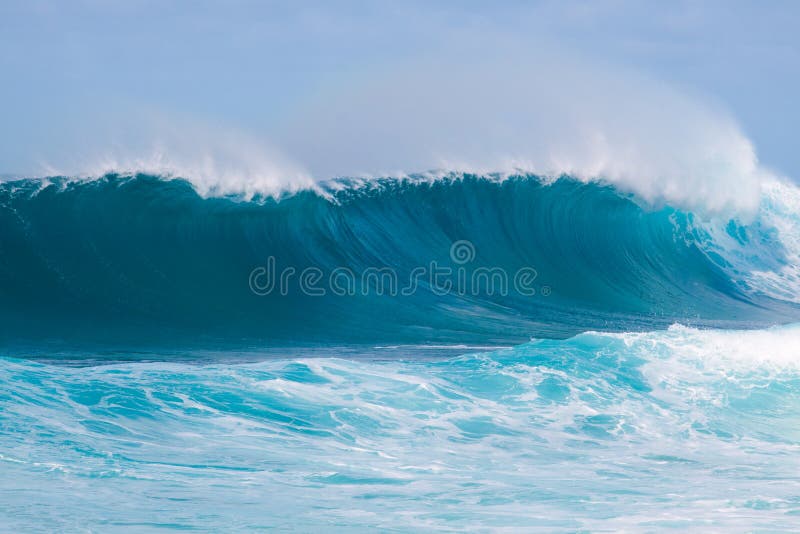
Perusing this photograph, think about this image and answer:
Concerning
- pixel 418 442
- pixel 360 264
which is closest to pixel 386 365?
pixel 418 442

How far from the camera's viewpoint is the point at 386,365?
7281mm

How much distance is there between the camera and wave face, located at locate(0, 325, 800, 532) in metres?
3.96

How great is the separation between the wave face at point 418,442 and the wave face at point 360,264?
93.9 inches

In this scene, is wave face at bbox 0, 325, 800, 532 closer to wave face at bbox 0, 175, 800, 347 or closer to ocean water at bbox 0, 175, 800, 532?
ocean water at bbox 0, 175, 800, 532

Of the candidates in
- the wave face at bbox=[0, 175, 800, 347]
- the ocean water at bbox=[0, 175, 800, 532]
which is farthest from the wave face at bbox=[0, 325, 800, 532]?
the wave face at bbox=[0, 175, 800, 347]

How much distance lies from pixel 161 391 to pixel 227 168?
7142 millimetres

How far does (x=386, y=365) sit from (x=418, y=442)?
77.9 inches

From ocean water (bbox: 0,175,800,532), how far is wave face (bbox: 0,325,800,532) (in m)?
0.02

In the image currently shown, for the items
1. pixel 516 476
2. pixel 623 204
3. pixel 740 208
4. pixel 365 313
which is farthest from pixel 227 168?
pixel 740 208

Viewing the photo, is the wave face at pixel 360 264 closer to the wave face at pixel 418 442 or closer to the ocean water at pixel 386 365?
the ocean water at pixel 386 365

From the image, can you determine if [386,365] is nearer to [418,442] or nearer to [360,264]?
[418,442]

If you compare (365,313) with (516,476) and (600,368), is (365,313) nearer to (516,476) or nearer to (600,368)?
(600,368)

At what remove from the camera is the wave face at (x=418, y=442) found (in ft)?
13.0

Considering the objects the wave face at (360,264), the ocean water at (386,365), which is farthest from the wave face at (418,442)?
the wave face at (360,264)
